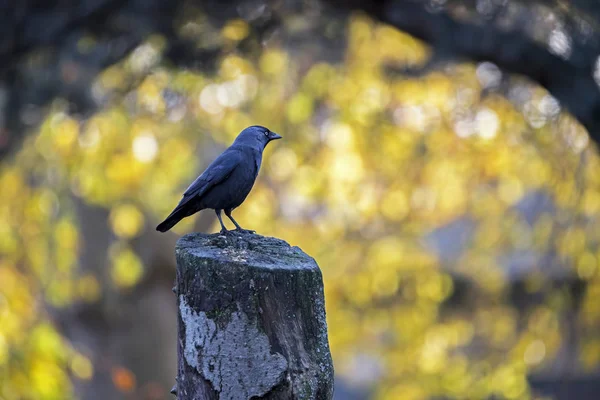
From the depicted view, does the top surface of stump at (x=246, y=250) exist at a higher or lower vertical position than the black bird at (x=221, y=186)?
higher

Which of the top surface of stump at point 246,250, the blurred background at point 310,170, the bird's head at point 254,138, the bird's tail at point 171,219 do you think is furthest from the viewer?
the blurred background at point 310,170

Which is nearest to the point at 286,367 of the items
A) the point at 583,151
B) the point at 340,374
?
the point at 583,151

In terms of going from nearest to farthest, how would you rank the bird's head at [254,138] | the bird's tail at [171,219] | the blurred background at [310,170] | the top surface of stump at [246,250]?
the top surface of stump at [246,250]
the bird's tail at [171,219]
the bird's head at [254,138]
the blurred background at [310,170]

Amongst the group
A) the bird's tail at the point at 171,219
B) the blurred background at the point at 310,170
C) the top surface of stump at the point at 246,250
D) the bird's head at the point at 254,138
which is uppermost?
the top surface of stump at the point at 246,250

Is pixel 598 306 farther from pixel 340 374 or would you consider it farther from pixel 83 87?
pixel 340 374

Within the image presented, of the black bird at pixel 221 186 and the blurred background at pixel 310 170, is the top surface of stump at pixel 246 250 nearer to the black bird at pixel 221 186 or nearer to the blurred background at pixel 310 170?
the black bird at pixel 221 186

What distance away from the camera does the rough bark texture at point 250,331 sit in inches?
87.7

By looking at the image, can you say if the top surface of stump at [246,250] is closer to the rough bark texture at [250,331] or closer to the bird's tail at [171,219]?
the rough bark texture at [250,331]

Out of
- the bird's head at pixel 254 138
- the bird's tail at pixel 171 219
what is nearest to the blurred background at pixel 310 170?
the bird's head at pixel 254 138

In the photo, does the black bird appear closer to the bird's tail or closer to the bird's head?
the bird's tail

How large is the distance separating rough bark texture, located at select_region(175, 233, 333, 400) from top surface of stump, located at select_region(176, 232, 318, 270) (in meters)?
0.01

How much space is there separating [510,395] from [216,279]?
707cm

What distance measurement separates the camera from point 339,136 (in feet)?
29.7

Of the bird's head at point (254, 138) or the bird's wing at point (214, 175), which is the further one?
the bird's head at point (254, 138)
